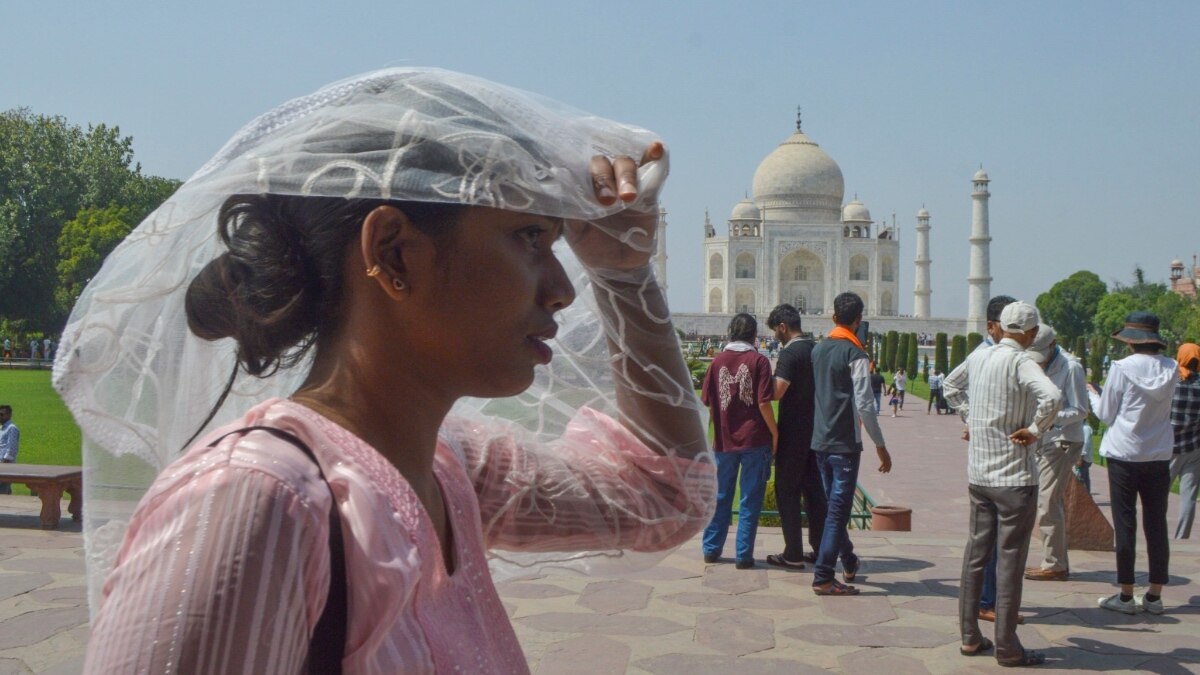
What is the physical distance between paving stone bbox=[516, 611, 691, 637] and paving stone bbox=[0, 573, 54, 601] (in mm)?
1866

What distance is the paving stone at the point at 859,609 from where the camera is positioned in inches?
168

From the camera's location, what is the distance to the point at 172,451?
0.97 metres

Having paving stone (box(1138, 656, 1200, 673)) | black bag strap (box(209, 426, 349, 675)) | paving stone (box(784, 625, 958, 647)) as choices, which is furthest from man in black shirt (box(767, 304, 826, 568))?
black bag strap (box(209, 426, 349, 675))

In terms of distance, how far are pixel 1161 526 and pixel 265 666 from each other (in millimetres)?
4432

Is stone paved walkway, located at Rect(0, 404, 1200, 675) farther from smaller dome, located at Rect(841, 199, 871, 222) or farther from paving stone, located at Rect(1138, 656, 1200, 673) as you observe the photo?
smaller dome, located at Rect(841, 199, 871, 222)

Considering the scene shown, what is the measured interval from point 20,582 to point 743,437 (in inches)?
118

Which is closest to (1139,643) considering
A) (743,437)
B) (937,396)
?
(743,437)

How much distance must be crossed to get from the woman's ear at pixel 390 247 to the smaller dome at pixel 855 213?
5850 centimetres

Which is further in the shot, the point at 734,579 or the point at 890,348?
the point at 890,348

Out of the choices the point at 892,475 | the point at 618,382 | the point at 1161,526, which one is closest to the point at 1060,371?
the point at 1161,526

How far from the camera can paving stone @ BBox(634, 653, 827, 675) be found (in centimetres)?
356

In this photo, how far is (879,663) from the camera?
3697mm

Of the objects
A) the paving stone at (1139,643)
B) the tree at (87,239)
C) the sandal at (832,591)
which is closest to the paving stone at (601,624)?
the sandal at (832,591)

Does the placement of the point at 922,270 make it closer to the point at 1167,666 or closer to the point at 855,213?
the point at 855,213
